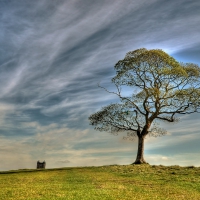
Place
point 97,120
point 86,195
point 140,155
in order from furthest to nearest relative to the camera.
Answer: point 97,120 < point 140,155 < point 86,195

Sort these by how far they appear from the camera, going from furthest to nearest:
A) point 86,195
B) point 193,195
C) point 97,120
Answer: point 97,120 → point 193,195 → point 86,195

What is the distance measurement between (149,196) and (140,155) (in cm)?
3282

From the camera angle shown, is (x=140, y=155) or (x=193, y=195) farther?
(x=140, y=155)

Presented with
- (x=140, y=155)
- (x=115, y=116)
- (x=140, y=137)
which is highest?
(x=115, y=116)

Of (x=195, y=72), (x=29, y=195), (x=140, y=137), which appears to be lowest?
(x=29, y=195)

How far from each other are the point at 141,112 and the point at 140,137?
476 centimetres

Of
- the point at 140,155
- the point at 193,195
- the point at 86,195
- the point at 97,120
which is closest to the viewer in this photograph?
the point at 86,195

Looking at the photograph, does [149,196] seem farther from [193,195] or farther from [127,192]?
[193,195]

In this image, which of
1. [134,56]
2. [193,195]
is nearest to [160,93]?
[134,56]

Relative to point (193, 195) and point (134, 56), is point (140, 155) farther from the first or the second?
point (193, 195)

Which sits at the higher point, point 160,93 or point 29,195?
point 160,93

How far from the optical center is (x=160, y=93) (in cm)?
5275

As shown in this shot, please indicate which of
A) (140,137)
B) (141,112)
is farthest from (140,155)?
(141,112)

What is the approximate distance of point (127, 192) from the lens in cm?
2141
